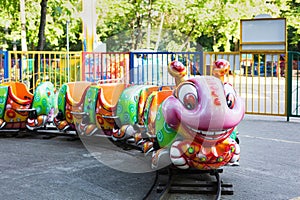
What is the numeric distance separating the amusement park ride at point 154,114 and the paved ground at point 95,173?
16.5 inches

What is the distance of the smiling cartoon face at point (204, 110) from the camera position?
18.5 feet

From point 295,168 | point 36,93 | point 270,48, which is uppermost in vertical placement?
point 270,48

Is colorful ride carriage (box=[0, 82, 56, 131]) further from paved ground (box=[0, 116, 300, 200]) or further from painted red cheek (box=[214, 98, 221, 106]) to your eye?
painted red cheek (box=[214, 98, 221, 106])

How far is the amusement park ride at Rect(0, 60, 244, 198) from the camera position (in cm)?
575

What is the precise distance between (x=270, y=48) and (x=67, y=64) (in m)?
5.52

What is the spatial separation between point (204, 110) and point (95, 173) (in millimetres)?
2115

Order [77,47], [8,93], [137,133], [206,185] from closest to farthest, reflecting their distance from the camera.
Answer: [206,185], [137,133], [8,93], [77,47]

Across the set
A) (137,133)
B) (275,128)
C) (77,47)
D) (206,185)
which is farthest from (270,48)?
(77,47)

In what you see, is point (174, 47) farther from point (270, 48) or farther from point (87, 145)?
point (87, 145)

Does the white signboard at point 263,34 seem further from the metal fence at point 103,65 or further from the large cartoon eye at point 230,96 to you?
the large cartoon eye at point 230,96

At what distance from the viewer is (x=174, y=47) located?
14516 millimetres

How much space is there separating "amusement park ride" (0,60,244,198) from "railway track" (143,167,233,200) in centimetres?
6

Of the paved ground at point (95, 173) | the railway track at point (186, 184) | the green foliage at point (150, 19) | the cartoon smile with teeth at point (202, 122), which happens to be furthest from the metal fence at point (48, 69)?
the green foliage at point (150, 19)

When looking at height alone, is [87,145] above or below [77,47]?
below
